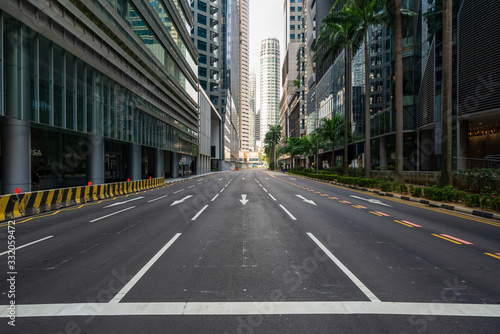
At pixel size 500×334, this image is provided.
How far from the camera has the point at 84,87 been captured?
19.1m

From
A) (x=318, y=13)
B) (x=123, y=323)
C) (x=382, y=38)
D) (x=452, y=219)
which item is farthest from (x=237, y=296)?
(x=318, y=13)

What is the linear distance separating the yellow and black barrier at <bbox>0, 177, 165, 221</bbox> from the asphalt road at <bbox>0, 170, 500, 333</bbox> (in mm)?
2419

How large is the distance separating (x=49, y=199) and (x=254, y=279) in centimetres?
1286

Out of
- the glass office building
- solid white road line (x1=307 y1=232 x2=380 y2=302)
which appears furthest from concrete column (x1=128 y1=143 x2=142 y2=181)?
solid white road line (x1=307 y1=232 x2=380 y2=302)

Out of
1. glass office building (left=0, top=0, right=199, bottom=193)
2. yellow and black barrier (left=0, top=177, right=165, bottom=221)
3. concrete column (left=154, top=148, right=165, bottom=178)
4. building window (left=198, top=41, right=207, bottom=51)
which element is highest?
building window (left=198, top=41, right=207, bottom=51)

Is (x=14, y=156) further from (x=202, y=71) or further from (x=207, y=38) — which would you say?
(x=202, y=71)

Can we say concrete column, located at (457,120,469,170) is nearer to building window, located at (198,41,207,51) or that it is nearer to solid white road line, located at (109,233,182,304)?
solid white road line, located at (109,233,182,304)

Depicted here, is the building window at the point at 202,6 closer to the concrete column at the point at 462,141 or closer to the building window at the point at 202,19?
the building window at the point at 202,19

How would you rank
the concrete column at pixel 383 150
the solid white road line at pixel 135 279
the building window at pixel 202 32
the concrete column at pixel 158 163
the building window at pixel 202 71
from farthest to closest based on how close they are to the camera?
the building window at pixel 202 71
the building window at pixel 202 32
the concrete column at pixel 158 163
the concrete column at pixel 383 150
the solid white road line at pixel 135 279

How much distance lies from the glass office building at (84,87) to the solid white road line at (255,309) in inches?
546

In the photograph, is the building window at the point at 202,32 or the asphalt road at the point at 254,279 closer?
the asphalt road at the point at 254,279

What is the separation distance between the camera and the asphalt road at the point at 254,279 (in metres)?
3.24

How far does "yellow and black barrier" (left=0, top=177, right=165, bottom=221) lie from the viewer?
33.9 feet

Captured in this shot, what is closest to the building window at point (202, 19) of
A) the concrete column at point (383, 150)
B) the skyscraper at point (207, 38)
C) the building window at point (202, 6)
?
the skyscraper at point (207, 38)
